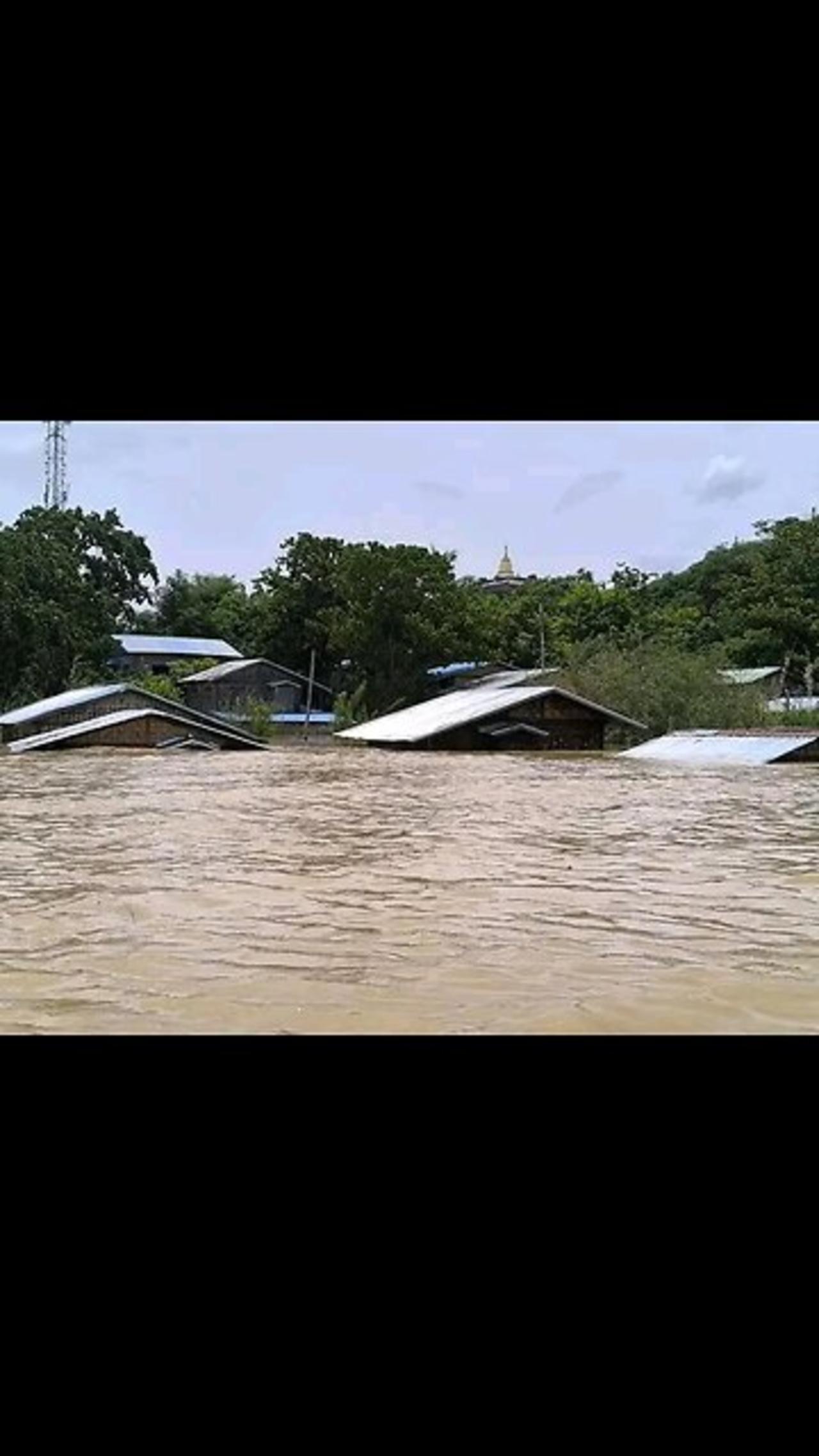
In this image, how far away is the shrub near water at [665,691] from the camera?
15.2 m

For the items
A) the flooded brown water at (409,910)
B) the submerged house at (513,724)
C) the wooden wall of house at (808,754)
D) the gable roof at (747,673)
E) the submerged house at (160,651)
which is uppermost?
the submerged house at (160,651)

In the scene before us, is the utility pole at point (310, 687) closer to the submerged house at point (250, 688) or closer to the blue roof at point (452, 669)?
the submerged house at point (250, 688)

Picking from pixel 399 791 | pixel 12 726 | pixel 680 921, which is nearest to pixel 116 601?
pixel 12 726

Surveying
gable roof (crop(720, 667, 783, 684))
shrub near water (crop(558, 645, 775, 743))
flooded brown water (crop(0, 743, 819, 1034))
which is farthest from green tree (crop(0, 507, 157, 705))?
gable roof (crop(720, 667, 783, 684))

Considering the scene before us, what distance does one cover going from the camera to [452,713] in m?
15.6

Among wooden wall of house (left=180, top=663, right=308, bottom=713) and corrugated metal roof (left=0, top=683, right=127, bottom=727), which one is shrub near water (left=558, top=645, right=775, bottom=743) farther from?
corrugated metal roof (left=0, top=683, right=127, bottom=727)

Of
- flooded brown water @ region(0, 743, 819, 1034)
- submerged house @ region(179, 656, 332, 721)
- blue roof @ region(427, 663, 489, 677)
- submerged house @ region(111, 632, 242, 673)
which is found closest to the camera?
flooded brown water @ region(0, 743, 819, 1034)

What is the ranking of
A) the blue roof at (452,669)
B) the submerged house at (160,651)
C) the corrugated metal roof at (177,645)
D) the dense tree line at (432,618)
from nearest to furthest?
the dense tree line at (432,618)
the submerged house at (160,651)
the corrugated metal roof at (177,645)
the blue roof at (452,669)

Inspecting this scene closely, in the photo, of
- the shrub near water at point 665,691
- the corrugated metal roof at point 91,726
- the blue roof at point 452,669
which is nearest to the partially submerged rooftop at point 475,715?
the shrub near water at point 665,691

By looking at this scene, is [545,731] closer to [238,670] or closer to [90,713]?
[238,670]

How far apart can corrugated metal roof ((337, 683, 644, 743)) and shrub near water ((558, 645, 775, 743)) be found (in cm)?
27

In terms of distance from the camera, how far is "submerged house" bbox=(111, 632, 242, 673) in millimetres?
16656
